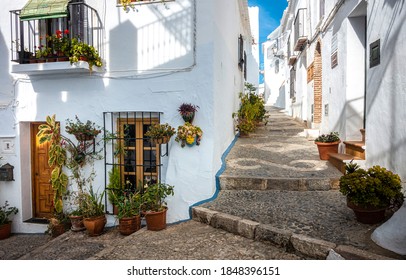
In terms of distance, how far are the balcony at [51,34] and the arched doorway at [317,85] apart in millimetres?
6250

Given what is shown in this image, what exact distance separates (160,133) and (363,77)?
392 cm

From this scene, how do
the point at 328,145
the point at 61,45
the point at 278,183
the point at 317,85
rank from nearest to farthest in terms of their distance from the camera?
the point at 278,183, the point at 61,45, the point at 328,145, the point at 317,85

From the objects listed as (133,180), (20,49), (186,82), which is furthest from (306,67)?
(20,49)

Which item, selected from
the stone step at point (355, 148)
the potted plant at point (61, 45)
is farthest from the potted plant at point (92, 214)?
the stone step at point (355, 148)

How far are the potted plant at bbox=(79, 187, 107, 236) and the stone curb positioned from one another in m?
1.59

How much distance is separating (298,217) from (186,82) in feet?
8.28

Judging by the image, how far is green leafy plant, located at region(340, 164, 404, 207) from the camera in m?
3.29

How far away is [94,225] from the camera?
477 cm

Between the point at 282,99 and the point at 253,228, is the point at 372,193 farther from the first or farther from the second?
the point at 282,99

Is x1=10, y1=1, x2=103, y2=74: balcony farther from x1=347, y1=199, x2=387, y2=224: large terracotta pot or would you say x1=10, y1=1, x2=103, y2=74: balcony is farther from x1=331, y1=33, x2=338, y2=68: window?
x1=331, y1=33, x2=338, y2=68: window

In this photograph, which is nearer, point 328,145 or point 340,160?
point 340,160

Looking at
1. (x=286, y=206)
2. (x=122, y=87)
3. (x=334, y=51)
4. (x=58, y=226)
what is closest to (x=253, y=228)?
(x=286, y=206)
